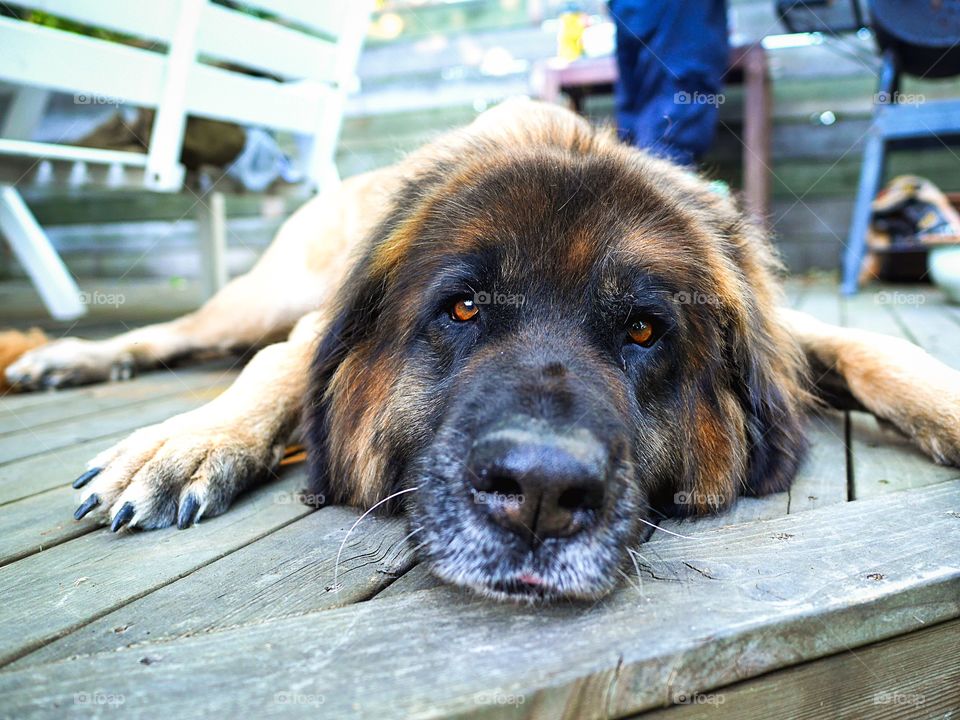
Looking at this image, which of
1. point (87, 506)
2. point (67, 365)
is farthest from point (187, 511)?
point (67, 365)

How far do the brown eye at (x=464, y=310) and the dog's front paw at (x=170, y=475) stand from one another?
720 millimetres

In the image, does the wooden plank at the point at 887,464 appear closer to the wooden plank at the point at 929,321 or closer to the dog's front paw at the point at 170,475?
the wooden plank at the point at 929,321

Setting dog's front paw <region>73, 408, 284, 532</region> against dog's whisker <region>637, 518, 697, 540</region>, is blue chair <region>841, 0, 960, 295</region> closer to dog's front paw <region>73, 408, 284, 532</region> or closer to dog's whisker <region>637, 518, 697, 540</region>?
dog's whisker <region>637, 518, 697, 540</region>

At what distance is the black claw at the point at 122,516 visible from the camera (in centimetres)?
183

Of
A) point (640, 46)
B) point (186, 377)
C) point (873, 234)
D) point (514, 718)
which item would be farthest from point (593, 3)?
point (514, 718)

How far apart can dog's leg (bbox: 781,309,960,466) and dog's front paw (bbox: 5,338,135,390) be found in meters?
3.03

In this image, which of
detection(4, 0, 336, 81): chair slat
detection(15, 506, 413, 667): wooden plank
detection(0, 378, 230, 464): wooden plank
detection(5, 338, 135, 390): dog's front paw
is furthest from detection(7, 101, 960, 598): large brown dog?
detection(4, 0, 336, 81): chair slat

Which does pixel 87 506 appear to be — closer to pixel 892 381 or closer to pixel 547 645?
pixel 547 645

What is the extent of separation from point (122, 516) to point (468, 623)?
96cm

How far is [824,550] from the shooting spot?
159 centimetres

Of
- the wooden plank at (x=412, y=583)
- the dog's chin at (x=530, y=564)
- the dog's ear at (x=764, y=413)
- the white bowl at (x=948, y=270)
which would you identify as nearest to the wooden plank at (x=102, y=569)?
the wooden plank at (x=412, y=583)

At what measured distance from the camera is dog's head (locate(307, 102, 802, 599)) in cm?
146

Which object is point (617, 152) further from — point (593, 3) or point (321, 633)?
point (593, 3)

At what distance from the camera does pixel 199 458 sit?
6.71 feet
